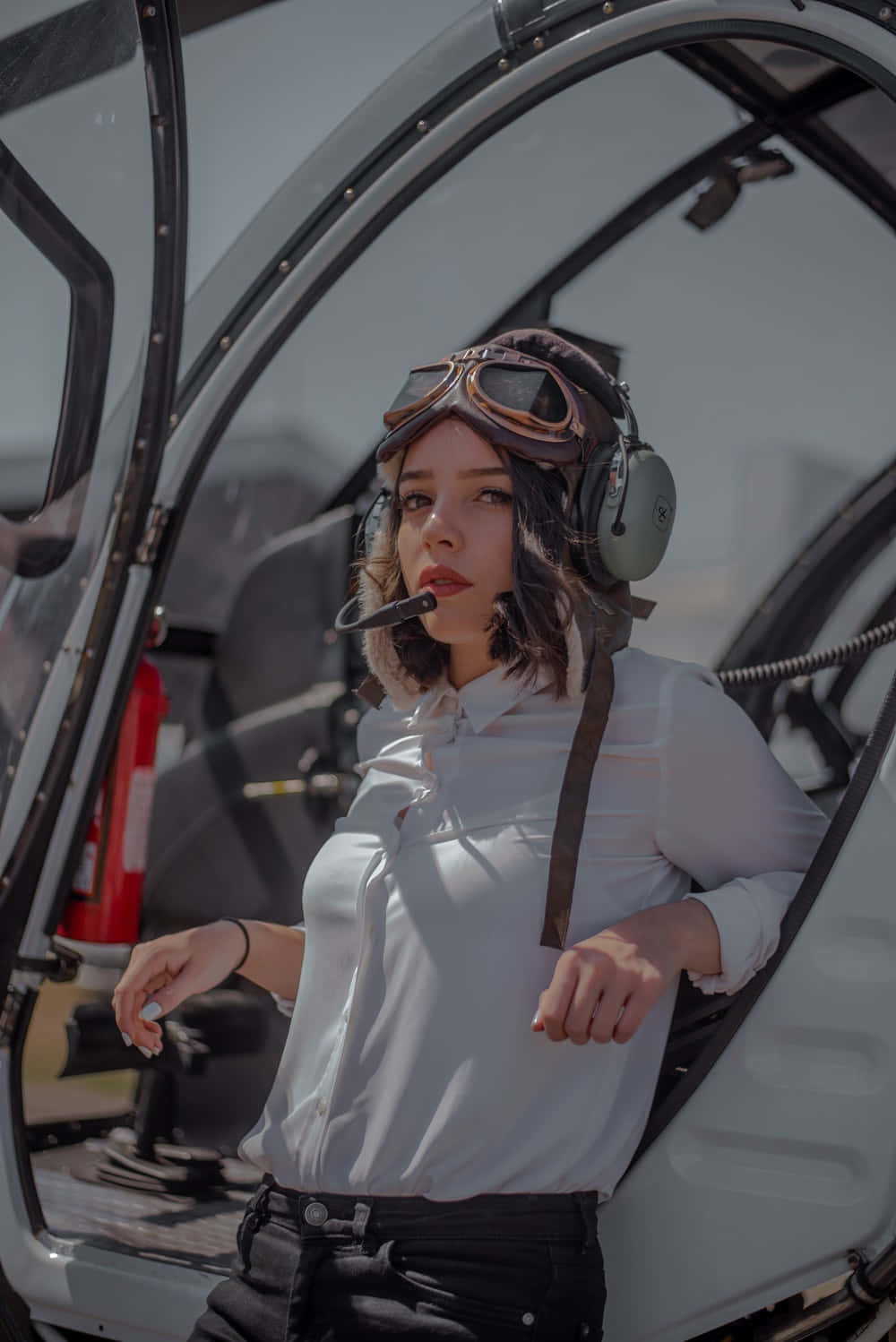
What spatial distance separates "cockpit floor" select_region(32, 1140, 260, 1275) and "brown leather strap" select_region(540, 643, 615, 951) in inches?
36.5

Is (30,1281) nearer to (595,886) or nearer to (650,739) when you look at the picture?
(595,886)

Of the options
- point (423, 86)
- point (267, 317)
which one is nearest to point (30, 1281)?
point (267, 317)

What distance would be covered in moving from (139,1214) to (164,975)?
95cm

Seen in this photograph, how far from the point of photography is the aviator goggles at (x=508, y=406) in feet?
4.65

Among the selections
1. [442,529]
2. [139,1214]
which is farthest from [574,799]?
[139,1214]

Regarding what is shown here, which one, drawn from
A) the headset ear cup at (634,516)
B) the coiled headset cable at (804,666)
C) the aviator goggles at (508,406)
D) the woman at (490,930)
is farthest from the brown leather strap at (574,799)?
the coiled headset cable at (804,666)

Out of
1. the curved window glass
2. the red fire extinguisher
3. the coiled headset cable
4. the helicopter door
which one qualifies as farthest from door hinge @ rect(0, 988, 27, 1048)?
the coiled headset cable

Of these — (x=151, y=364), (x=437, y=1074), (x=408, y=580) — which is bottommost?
(x=437, y=1074)

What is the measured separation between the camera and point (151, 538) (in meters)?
2.14

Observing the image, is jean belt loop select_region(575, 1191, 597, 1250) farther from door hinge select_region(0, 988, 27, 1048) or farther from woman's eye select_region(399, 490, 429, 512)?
door hinge select_region(0, 988, 27, 1048)

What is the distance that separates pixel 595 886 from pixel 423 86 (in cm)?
143

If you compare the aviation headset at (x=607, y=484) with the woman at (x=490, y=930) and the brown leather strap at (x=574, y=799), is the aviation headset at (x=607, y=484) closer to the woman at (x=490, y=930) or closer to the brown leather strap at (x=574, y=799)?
the woman at (x=490, y=930)

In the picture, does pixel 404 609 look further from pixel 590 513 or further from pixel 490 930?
pixel 490 930

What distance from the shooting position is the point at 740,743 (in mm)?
1354
